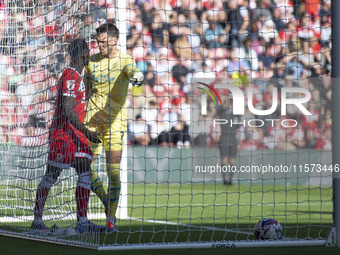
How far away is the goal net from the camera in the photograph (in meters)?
4.78

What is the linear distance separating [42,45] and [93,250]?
2340 millimetres

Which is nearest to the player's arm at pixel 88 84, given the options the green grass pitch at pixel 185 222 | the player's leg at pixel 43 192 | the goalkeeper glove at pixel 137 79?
the goalkeeper glove at pixel 137 79

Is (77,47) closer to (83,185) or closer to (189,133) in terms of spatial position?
(83,185)

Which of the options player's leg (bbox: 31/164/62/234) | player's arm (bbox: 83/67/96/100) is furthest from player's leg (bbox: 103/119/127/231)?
player's leg (bbox: 31/164/62/234)

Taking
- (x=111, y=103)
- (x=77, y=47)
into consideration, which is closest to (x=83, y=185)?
(x=111, y=103)

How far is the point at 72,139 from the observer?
4680 millimetres

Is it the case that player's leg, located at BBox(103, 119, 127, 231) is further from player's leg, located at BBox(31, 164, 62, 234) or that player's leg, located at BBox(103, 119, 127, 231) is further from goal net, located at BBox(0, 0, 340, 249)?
player's leg, located at BBox(31, 164, 62, 234)

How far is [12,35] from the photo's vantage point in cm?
580

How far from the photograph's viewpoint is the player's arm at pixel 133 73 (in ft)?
15.0

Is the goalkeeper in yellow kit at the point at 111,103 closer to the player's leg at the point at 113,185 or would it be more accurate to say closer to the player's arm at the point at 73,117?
the player's leg at the point at 113,185

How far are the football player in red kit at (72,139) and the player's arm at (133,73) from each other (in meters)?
0.35

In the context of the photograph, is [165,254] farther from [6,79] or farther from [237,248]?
[6,79]

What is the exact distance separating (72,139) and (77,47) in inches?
28.3

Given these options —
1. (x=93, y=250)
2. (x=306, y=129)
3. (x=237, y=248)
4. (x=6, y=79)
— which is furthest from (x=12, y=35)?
(x=306, y=129)
